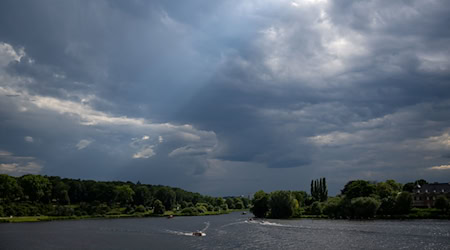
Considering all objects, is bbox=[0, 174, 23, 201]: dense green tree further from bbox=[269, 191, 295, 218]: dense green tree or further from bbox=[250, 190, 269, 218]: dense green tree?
bbox=[269, 191, 295, 218]: dense green tree

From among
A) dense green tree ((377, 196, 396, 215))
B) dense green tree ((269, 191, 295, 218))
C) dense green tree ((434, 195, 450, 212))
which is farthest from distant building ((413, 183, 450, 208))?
dense green tree ((269, 191, 295, 218))

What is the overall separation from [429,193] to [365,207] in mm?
46078

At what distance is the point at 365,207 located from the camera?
428 feet

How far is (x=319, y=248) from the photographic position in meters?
66.9

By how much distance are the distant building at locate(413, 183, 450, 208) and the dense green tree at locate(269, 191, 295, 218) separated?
177 feet

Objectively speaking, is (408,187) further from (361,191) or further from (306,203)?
(361,191)

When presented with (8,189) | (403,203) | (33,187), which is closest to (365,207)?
(403,203)

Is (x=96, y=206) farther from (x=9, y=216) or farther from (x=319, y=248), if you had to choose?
(x=319, y=248)

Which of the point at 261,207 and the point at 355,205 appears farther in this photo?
the point at 261,207

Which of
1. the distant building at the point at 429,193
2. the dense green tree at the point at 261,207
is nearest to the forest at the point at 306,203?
the dense green tree at the point at 261,207

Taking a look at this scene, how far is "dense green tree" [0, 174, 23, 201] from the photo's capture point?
174887mm

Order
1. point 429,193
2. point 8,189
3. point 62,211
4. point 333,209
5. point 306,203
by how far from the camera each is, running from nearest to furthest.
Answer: point 333,209
point 429,193
point 8,189
point 62,211
point 306,203

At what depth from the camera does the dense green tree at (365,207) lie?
12950cm

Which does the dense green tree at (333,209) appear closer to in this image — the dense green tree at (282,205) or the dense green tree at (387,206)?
the dense green tree at (282,205)
